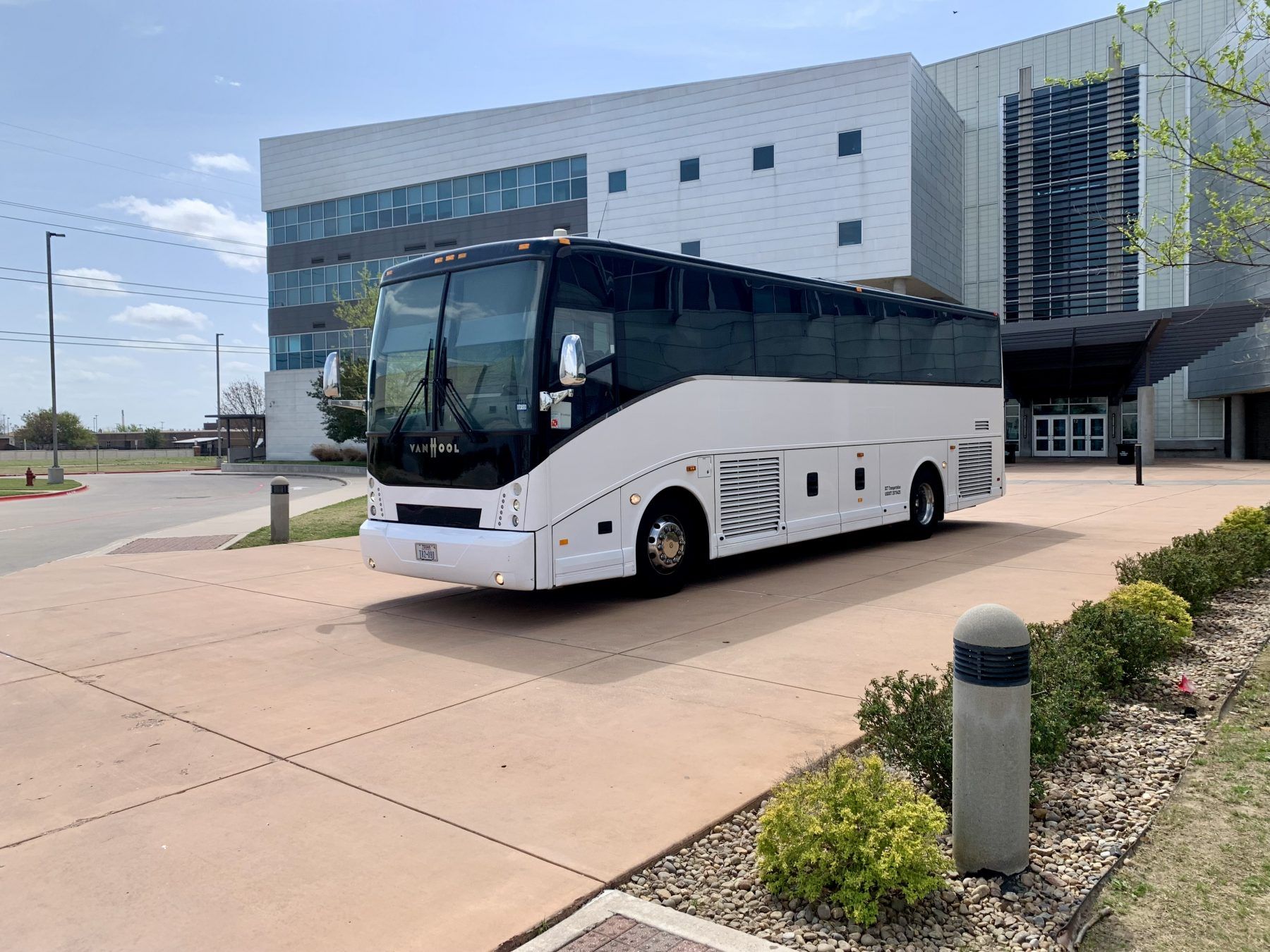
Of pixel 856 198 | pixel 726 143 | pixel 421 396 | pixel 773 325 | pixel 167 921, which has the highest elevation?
pixel 726 143

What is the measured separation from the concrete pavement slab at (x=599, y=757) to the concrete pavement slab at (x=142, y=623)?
3536 millimetres

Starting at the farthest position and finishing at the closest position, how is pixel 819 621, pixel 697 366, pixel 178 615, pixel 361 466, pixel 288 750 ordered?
pixel 361 466
pixel 697 366
pixel 178 615
pixel 819 621
pixel 288 750

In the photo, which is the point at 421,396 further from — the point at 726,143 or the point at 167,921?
the point at 726,143

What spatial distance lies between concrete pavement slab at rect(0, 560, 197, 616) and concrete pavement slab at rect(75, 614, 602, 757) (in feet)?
11.1

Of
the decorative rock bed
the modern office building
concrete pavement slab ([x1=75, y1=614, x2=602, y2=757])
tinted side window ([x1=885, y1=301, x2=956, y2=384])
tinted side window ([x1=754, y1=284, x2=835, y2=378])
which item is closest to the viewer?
the decorative rock bed

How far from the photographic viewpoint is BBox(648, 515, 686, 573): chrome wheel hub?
378 inches

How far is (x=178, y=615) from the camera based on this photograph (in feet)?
31.1

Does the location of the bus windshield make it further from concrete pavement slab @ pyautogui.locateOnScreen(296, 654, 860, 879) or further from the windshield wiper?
concrete pavement slab @ pyautogui.locateOnScreen(296, 654, 860, 879)

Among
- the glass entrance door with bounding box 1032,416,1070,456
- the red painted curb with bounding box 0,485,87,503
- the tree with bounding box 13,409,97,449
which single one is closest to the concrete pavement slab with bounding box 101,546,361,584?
the red painted curb with bounding box 0,485,87,503

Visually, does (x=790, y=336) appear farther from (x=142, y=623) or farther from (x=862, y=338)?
(x=142, y=623)

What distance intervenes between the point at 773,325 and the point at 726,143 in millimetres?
40215

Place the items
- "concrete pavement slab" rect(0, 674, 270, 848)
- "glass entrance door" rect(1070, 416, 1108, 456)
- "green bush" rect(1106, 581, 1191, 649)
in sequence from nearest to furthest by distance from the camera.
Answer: "concrete pavement slab" rect(0, 674, 270, 848) < "green bush" rect(1106, 581, 1191, 649) < "glass entrance door" rect(1070, 416, 1108, 456)

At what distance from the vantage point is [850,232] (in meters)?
45.4

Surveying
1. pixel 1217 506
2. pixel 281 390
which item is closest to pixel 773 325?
pixel 1217 506
